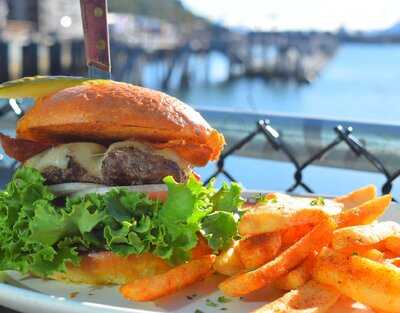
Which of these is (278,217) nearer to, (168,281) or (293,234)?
(293,234)

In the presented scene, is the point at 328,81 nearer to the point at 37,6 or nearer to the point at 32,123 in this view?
the point at 37,6

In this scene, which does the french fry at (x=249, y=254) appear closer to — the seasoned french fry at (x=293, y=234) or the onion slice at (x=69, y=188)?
the seasoned french fry at (x=293, y=234)

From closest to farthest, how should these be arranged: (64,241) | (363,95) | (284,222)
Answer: (284,222), (64,241), (363,95)

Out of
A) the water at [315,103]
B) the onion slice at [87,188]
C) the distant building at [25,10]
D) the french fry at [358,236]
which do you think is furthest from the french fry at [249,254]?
the distant building at [25,10]

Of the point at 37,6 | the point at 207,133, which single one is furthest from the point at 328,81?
the point at 207,133

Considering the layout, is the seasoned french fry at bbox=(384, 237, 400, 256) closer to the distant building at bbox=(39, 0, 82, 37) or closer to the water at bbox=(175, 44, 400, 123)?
the water at bbox=(175, 44, 400, 123)

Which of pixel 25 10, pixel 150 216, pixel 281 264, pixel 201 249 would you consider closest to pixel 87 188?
pixel 150 216
